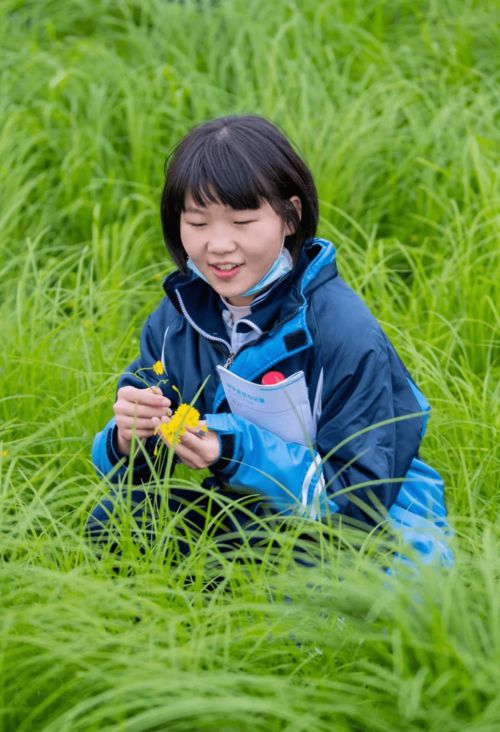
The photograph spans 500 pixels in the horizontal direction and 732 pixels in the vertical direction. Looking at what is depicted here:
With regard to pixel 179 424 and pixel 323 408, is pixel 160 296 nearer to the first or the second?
pixel 323 408

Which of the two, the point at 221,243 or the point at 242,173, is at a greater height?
the point at 242,173

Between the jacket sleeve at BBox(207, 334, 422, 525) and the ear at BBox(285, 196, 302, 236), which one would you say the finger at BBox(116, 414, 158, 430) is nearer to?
the jacket sleeve at BBox(207, 334, 422, 525)

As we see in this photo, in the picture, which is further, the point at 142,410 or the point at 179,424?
the point at 142,410

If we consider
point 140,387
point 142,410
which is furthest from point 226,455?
point 140,387

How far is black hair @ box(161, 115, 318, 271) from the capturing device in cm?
223

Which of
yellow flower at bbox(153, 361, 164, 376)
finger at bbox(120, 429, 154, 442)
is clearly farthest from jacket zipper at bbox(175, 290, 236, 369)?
finger at bbox(120, 429, 154, 442)

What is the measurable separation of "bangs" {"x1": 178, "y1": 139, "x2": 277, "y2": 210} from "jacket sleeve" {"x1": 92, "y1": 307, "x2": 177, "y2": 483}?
360mm

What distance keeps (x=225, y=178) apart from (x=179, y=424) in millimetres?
485

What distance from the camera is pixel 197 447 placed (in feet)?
7.06

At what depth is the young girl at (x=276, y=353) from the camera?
2.20 meters

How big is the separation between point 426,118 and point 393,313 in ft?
3.91

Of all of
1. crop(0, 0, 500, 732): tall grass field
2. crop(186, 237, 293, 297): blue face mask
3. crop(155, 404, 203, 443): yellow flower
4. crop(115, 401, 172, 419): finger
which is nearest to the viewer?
crop(0, 0, 500, 732): tall grass field

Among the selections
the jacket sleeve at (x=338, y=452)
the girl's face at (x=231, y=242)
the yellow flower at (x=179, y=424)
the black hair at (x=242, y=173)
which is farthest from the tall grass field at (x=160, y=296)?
the black hair at (x=242, y=173)

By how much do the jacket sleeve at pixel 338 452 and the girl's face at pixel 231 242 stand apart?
243mm
